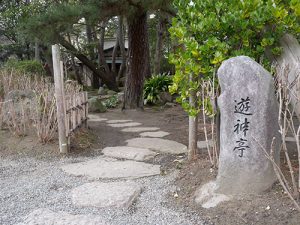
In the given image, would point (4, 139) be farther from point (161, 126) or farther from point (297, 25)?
point (297, 25)

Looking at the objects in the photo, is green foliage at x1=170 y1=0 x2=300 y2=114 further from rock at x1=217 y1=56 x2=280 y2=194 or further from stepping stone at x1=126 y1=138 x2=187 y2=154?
stepping stone at x1=126 y1=138 x2=187 y2=154

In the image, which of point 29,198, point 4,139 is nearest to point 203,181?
point 29,198

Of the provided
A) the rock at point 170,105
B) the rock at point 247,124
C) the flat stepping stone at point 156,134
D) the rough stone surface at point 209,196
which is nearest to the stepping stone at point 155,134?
the flat stepping stone at point 156,134

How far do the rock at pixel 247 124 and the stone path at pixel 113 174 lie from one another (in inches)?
35.6

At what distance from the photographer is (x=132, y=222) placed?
2.42 meters

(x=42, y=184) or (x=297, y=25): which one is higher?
(x=297, y=25)

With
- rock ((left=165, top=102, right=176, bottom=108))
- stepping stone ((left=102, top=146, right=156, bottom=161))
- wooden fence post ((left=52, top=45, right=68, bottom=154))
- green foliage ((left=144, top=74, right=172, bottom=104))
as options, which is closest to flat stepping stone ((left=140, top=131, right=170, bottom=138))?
stepping stone ((left=102, top=146, right=156, bottom=161))

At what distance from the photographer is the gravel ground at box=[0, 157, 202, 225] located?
2.48 metres

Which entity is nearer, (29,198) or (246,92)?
(246,92)

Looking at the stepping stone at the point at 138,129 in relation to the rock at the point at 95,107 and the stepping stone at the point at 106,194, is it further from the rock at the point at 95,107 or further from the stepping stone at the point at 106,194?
the stepping stone at the point at 106,194

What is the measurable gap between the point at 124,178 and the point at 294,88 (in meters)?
1.79

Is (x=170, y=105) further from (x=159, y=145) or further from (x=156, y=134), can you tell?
(x=159, y=145)

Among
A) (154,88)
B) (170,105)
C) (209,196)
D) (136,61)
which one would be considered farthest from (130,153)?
(154,88)

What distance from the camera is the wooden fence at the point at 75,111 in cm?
431
